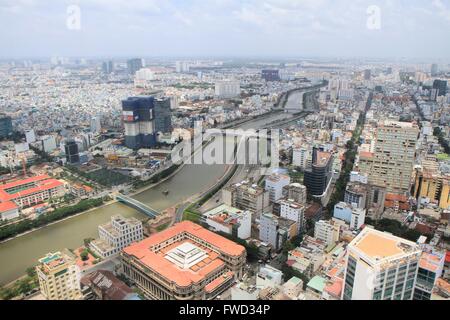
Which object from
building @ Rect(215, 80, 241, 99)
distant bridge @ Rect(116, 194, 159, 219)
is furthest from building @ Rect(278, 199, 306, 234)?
building @ Rect(215, 80, 241, 99)

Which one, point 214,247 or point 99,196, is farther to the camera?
point 99,196

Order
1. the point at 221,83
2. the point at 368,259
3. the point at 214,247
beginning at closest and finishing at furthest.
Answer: the point at 368,259, the point at 214,247, the point at 221,83

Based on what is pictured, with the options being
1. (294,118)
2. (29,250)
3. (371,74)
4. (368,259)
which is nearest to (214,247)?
(368,259)

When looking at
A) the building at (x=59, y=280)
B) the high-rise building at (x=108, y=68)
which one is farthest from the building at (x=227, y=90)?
the building at (x=59, y=280)

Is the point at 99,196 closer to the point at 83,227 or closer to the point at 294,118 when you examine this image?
the point at 83,227

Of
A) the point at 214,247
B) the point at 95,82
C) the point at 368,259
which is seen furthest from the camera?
the point at 95,82

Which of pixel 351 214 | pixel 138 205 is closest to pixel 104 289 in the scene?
pixel 138 205
